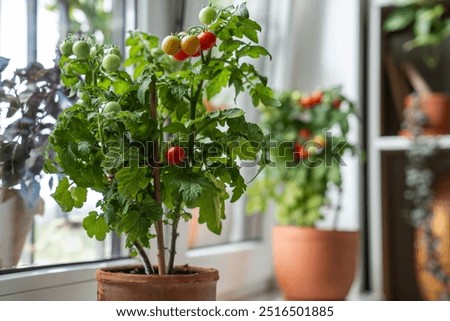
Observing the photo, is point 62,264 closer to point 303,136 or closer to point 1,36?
point 1,36

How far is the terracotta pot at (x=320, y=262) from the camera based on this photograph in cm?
171

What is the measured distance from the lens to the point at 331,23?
2191mm

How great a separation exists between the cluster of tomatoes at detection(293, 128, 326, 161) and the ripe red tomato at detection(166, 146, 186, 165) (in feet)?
2.56

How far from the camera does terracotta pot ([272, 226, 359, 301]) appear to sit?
1708 mm

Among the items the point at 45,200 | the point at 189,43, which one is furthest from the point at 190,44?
the point at 45,200

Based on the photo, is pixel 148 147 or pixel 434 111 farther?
pixel 434 111

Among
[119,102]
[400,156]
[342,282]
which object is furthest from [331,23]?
[119,102]

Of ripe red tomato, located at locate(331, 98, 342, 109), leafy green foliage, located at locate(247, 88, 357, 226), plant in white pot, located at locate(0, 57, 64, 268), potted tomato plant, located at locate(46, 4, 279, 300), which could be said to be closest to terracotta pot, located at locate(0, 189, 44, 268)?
plant in white pot, located at locate(0, 57, 64, 268)

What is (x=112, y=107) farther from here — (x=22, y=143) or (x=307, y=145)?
(x=307, y=145)

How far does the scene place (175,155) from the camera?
3.26ft

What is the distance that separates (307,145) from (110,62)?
0.86m

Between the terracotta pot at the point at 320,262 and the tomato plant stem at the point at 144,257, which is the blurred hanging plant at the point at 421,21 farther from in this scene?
the tomato plant stem at the point at 144,257

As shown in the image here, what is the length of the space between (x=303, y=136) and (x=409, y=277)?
32.1 inches

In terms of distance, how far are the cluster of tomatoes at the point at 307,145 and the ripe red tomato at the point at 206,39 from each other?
783mm
